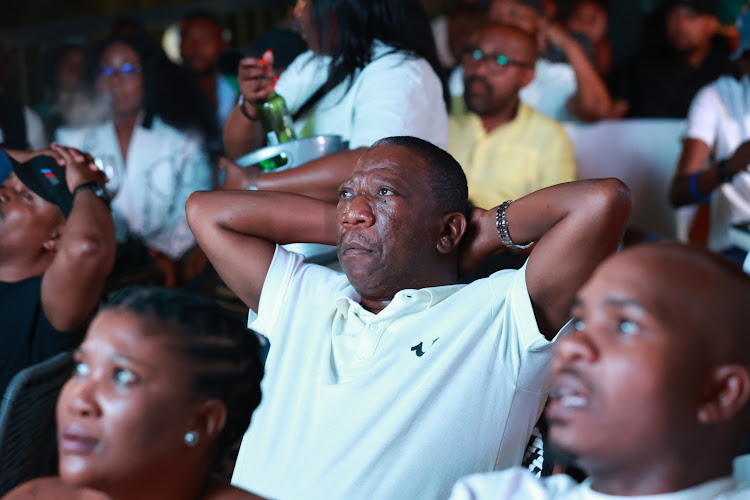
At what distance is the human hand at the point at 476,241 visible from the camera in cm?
177

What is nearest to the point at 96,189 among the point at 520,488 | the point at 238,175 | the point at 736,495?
the point at 238,175

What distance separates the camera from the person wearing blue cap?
77.4 inches

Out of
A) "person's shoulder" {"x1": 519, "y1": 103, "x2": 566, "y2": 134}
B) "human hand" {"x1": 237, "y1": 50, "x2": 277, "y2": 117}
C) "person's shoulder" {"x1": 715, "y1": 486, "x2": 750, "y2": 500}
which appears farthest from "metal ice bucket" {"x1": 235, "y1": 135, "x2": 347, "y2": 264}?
"person's shoulder" {"x1": 715, "y1": 486, "x2": 750, "y2": 500}

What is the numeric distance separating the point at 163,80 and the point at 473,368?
7.25 feet

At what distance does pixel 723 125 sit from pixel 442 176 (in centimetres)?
175

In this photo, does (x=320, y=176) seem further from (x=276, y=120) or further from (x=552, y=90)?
(x=552, y=90)

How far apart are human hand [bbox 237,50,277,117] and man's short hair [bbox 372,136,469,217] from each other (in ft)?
1.80

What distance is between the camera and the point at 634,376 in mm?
1037

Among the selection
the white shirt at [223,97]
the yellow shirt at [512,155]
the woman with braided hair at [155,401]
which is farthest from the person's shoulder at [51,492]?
the white shirt at [223,97]

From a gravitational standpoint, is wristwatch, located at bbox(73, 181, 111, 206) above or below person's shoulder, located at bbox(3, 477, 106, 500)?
above

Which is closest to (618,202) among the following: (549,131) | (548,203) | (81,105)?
(548,203)

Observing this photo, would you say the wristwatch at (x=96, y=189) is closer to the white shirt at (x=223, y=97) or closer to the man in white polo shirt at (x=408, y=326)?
the man in white polo shirt at (x=408, y=326)

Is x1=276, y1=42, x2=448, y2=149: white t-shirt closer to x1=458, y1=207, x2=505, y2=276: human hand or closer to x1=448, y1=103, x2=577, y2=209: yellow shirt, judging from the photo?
x1=458, y1=207, x2=505, y2=276: human hand

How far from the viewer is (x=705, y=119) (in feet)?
10.3
